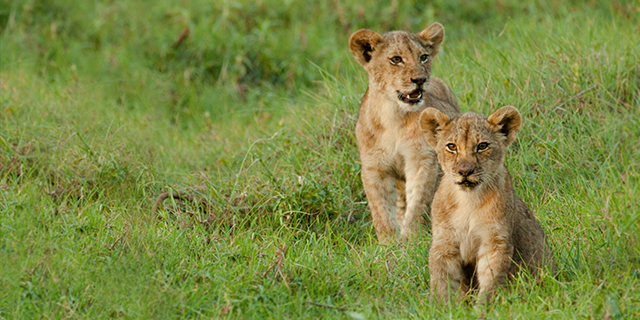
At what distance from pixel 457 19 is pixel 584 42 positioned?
3175 mm

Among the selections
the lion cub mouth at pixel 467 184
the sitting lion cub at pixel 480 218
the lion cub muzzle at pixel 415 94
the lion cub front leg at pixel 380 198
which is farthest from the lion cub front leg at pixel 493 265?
the lion cub muzzle at pixel 415 94

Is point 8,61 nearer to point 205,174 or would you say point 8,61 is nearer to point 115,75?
point 115,75

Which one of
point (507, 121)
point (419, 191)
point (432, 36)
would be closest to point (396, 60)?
point (432, 36)

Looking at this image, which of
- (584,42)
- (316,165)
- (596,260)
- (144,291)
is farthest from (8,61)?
(596,260)

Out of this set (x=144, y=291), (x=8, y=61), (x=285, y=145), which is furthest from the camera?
(x=8, y=61)

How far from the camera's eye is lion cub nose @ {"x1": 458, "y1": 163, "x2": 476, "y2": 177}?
14.7 feet

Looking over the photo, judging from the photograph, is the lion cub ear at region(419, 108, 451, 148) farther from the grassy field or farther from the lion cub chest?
the grassy field

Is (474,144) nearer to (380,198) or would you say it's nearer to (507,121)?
(507,121)

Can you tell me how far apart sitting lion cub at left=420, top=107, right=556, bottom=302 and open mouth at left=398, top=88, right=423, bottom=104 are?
94cm

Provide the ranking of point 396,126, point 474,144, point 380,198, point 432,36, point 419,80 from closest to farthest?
point 474,144, point 419,80, point 396,126, point 380,198, point 432,36

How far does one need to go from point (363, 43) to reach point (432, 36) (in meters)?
0.56

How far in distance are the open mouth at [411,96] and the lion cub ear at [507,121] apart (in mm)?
1083

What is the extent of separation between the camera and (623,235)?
4.74 metres

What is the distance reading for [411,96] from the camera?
5.82 meters
